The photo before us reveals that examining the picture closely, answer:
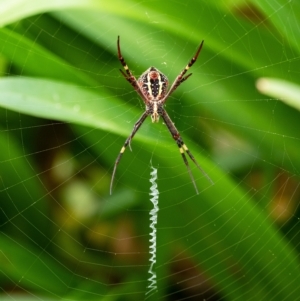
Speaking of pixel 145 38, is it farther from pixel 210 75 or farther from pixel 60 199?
pixel 60 199

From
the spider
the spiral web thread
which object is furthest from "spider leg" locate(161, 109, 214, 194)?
the spiral web thread

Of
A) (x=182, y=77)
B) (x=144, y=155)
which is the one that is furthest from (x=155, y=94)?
(x=144, y=155)

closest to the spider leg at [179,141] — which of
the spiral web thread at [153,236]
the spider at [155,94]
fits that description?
the spider at [155,94]

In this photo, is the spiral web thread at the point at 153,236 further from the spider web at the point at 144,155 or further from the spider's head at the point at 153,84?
the spider's head at the point at 153,84

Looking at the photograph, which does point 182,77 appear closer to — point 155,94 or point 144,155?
point 155,94

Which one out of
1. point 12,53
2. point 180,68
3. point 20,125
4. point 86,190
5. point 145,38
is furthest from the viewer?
point 86,190

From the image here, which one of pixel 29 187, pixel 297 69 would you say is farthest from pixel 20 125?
pixel 297 69
